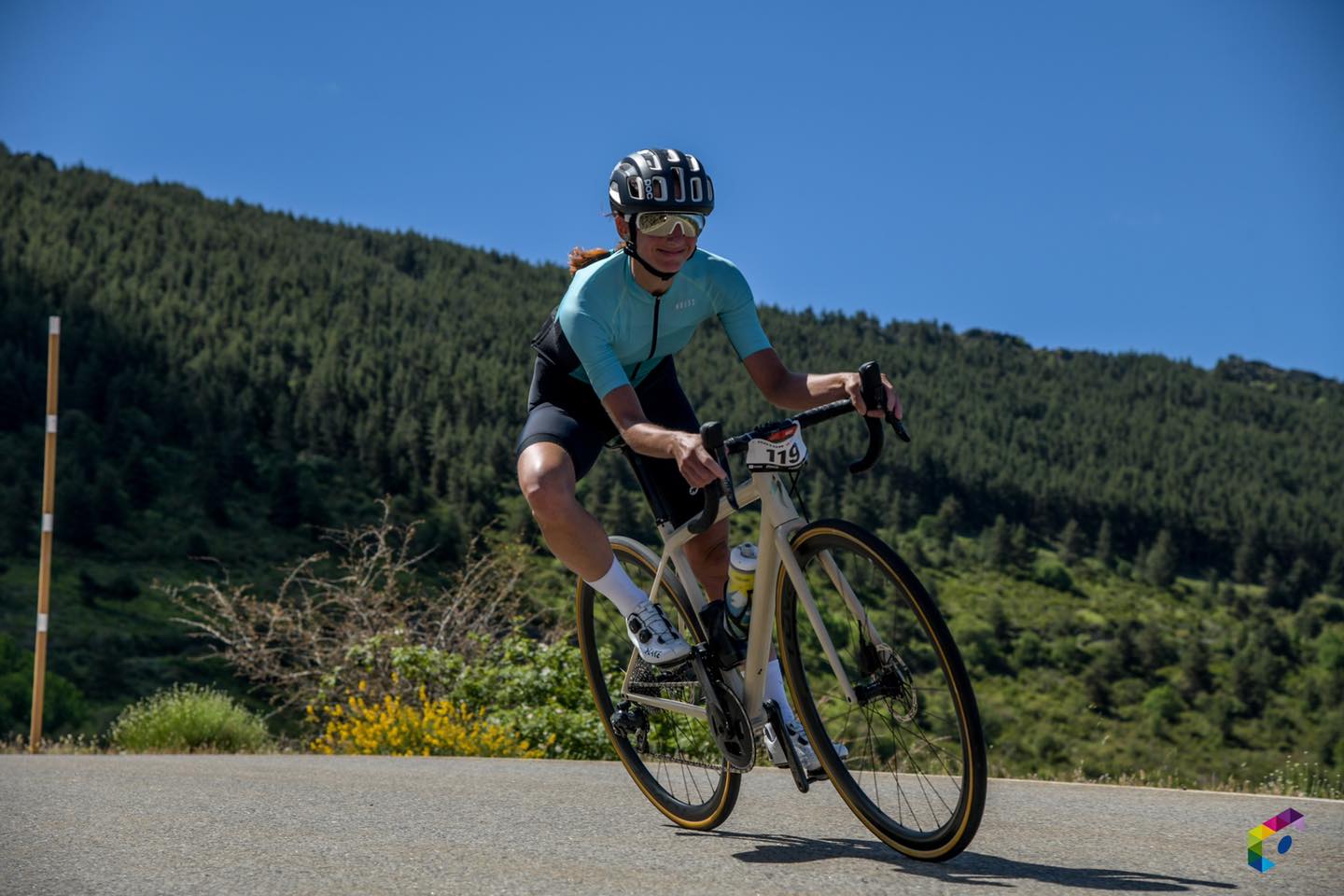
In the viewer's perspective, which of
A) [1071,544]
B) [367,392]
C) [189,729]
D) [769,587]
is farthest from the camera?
[1071,544]

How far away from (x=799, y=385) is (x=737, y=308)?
383mm

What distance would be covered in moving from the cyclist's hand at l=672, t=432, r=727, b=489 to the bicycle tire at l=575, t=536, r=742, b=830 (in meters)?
0.79

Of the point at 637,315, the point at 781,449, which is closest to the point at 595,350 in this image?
the point at 637,315

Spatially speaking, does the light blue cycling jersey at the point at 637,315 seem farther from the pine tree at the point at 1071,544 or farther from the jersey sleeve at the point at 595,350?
the pine tree at the point at 1071,544

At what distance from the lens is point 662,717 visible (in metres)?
4.89

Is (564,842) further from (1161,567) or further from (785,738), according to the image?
(1161,567)

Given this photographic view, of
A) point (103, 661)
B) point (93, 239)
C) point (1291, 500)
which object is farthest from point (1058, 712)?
point (93, 239)

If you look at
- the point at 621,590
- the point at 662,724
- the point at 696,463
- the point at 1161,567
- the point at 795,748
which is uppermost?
the point at 696,463

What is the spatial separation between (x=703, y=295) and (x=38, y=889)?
2634 millimetres

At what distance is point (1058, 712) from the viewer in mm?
104250

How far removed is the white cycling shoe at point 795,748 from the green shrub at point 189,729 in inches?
243

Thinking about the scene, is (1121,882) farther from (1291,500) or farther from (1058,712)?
(1291,500)

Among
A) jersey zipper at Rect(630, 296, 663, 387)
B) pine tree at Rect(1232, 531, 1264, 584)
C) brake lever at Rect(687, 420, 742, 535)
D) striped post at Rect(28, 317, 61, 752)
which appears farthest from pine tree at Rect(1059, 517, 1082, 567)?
brake lever at Rect(687, 420, 742, 535)

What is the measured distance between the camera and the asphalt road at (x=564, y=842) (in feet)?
10.8
